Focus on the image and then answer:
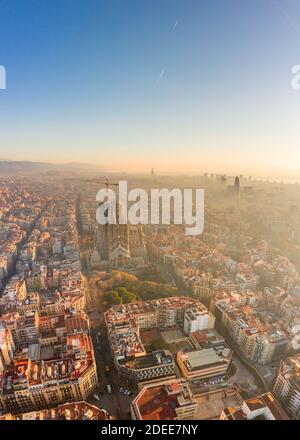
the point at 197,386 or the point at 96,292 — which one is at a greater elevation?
the point at 96,292

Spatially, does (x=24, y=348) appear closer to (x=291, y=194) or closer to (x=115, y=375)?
(x=115, y=375)

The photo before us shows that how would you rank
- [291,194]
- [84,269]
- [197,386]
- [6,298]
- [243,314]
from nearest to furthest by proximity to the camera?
[197,386] → [243,314] → [6,298] → [84,269] → [291,194]

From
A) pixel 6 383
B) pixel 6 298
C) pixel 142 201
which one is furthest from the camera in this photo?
pixel 142 201

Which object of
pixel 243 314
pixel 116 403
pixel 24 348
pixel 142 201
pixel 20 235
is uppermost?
pixel 142 201

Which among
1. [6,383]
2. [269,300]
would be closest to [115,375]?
[6,383]

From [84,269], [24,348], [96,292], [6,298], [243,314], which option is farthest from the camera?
[84,269]

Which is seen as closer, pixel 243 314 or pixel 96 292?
pixel 243 314

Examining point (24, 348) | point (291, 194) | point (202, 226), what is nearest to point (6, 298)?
point (24, 348)

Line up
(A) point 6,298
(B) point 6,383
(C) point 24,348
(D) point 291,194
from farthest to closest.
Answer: (D) point 291,194
(A) point 6,298
(C) point 24,348
(B) point 6,383

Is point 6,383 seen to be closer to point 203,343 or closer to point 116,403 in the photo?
point 116,403
